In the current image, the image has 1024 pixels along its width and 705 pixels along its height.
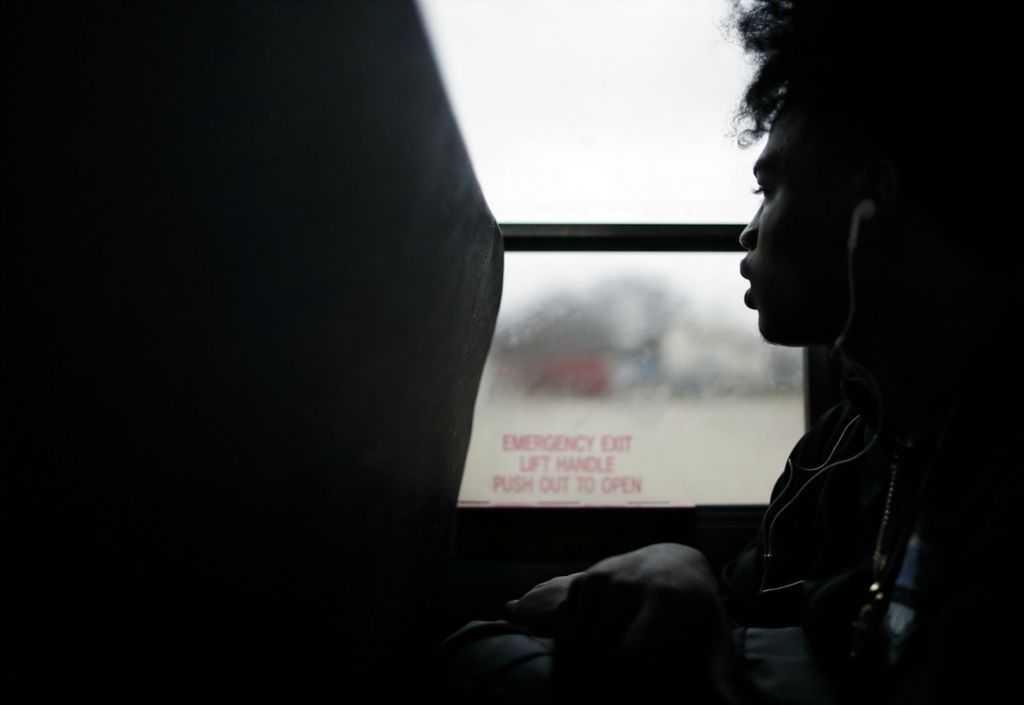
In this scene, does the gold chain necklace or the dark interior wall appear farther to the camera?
the gold chain necklace

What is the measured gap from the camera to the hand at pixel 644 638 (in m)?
0.47

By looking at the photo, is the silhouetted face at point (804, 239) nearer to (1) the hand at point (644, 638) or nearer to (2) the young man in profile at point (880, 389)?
(2) the young man in profile at point (880, 389)

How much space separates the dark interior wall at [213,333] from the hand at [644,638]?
0.17 meters

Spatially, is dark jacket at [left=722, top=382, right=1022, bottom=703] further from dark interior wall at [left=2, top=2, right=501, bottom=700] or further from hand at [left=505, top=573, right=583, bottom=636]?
dark interior wall at [left=2, top=2, right=501, bottom=700]

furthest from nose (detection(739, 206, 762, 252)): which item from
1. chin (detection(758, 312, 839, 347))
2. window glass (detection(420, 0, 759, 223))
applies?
window glass (detection(420, 0, 759, 223))

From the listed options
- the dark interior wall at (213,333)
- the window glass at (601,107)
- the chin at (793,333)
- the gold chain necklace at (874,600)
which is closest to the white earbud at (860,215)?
the chin at (793,333)

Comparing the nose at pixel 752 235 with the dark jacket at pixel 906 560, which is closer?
the dark jacket at pixel 906 560

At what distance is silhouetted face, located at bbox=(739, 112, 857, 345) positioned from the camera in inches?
27.7

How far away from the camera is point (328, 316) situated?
422 mm

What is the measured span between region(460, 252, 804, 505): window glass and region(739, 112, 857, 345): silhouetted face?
1.04m

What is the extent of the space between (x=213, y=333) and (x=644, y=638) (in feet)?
1.24

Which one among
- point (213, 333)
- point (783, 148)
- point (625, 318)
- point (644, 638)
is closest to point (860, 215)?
point (783, 148)

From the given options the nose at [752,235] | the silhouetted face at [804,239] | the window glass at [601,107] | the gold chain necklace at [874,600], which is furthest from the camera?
the window glass at [601,107]

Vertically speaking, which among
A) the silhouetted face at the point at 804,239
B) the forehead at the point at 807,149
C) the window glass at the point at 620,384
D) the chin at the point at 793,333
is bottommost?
the window glass at the point at 620,384
